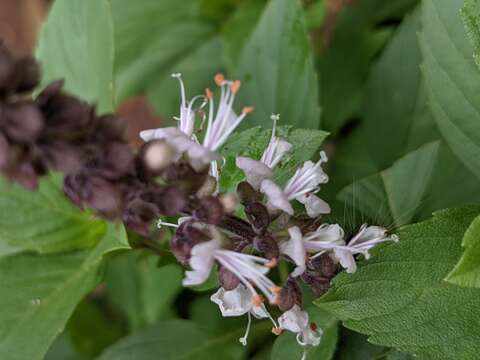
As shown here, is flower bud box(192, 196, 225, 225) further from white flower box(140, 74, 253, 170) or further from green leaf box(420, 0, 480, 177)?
green leaf box(420, 0, 480, 177)

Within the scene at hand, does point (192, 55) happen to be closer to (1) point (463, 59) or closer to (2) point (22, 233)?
(2) point (22, 233)

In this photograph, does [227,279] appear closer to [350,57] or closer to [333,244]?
[333,244]

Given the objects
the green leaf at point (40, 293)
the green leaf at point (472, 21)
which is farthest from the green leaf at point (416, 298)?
the green leaf at point (40, 293)

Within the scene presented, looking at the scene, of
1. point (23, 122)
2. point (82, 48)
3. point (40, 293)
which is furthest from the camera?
point (82, 48)

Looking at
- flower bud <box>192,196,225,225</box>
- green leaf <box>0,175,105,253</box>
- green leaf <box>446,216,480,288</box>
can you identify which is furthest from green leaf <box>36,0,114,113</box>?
green leaf <box>446,216,480,288</box>

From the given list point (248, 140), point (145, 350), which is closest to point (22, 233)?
point (145, 350)

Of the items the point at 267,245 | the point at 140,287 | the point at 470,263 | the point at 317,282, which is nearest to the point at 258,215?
the point at 267,245
